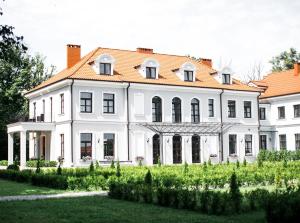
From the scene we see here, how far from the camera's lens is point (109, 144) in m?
35.6

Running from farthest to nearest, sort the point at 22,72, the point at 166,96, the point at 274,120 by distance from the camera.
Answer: the point at 22,72, the point at 274,120, the point at 166,96

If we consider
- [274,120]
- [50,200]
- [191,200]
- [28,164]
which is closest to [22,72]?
[28,164]

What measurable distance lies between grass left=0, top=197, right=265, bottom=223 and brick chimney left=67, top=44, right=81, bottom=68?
24.6 metres

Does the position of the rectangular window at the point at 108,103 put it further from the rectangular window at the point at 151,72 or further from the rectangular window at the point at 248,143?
the rectangular window at the point at 248,143

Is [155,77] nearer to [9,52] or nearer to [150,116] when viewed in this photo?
[150,116]

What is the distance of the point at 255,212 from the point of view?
12844 mm

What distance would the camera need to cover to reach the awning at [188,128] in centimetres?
3669

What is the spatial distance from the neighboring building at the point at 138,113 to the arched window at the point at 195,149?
85 millimetres

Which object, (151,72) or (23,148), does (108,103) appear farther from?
(23,148)

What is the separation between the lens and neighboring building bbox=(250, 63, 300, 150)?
144 feet

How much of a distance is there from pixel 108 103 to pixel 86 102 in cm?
184

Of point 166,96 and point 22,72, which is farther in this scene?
point 22,72

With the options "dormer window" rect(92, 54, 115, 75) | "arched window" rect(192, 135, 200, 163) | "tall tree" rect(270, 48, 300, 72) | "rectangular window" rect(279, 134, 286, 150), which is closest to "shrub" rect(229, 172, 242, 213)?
"dormer window" rect(92, 54, 115, 75)

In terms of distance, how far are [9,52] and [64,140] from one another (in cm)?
2308
